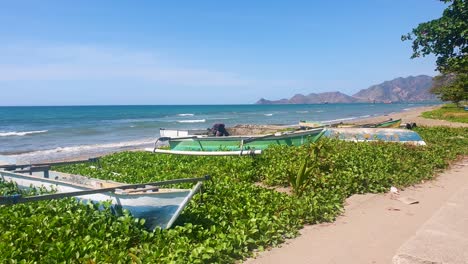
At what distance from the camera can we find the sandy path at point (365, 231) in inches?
183

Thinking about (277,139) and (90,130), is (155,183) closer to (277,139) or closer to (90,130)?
(277,139)

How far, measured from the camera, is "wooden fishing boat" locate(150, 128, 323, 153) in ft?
41.9

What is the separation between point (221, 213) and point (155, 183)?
1.16 meters

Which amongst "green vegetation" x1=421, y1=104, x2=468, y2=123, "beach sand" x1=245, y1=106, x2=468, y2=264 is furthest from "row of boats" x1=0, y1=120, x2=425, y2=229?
"green vegetation" x1=421, y1=104, x2=468, y2=123

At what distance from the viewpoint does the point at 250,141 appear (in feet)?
41.2

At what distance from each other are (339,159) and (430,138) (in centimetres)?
722

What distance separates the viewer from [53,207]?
230 inches

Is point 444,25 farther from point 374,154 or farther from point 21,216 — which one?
point 21,216

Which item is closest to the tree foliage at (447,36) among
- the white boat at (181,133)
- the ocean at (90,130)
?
the white boat at (181,133)

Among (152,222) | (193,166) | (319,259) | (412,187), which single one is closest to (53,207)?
(152,222)

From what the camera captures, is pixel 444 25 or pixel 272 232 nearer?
pixel 272 232

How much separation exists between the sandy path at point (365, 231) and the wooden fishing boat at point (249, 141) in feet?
18.2

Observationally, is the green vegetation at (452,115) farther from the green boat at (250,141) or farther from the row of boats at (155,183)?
the green boat at (250,141)

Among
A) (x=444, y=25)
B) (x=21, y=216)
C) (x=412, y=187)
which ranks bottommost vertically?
(x=412, y=187)
